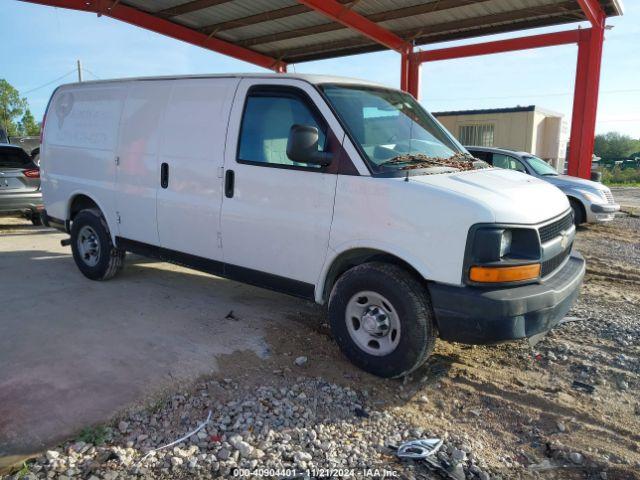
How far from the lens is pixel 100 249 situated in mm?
6090

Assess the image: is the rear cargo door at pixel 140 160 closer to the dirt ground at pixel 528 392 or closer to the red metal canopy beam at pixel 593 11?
the dirt ground at pixel 528 392

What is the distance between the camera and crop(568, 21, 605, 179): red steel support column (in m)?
11.6

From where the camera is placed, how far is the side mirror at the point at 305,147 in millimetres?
3762

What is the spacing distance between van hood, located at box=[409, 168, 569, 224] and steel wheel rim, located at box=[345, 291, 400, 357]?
3.04ft

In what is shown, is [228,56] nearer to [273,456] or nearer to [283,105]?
[283,105]

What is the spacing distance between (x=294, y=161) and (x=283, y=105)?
61cm

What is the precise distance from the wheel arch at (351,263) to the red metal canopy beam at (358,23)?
7898 millimetres

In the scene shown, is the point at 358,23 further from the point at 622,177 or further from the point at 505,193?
the point at 622,177

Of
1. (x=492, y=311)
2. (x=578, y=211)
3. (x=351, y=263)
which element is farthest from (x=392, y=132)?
(x=578, y=211)

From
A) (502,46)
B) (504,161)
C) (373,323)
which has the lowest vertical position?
(373,323)

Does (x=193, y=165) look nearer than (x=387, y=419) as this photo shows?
No

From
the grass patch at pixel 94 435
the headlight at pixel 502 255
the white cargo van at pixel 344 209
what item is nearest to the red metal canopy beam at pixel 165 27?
the white cargo van at pixel 344 209

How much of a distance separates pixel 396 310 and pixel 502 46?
36.3 ft

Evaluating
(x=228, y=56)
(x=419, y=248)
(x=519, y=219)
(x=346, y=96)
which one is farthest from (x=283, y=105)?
(x=228, y=56)
